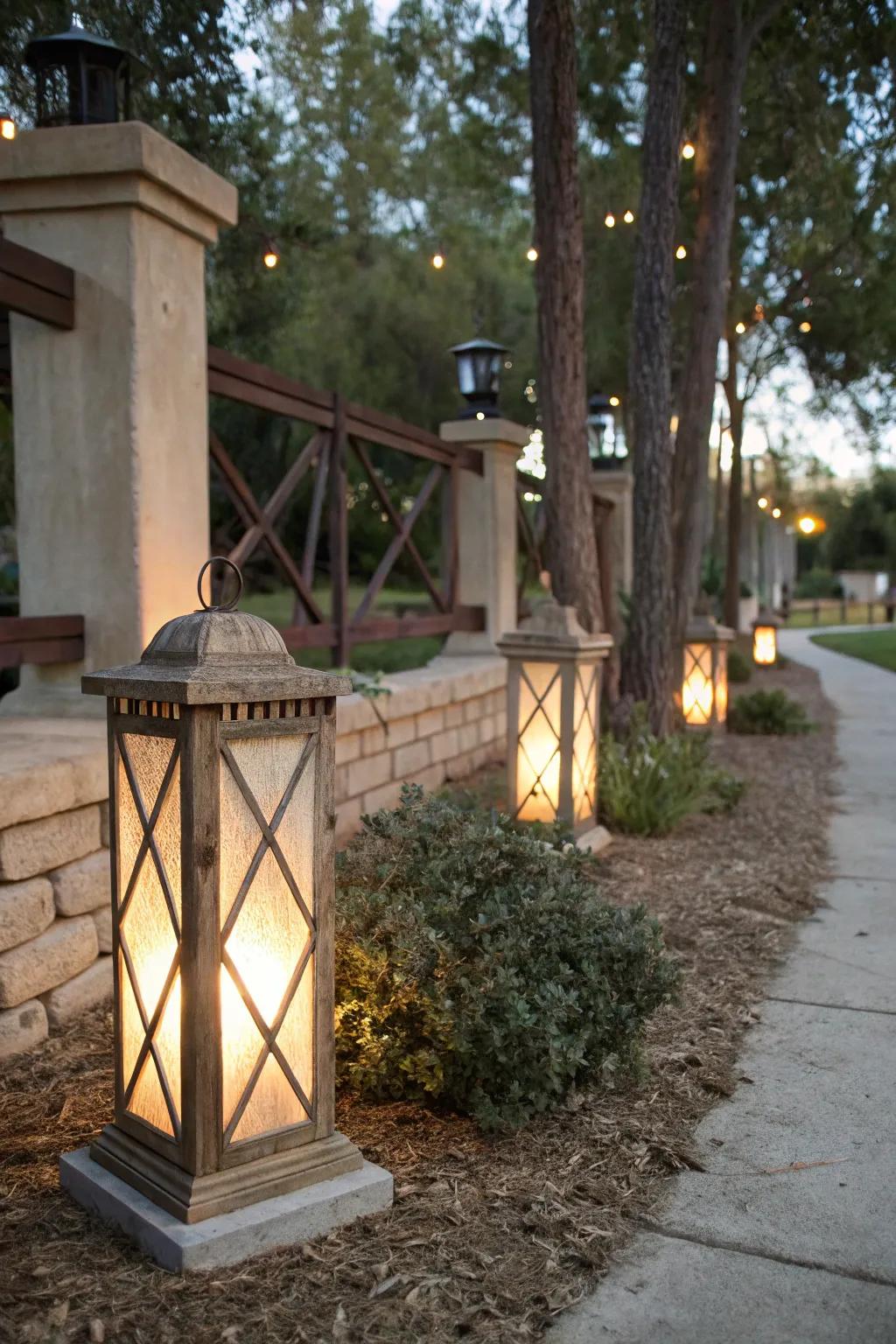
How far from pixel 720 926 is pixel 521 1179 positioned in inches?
94.7

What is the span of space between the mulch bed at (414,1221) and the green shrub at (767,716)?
723 centimetres

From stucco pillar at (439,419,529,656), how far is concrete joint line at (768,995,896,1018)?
4629mm

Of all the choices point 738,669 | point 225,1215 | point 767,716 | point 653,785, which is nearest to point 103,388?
point 225,1215

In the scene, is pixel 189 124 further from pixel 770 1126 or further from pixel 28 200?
pixel 770 1126

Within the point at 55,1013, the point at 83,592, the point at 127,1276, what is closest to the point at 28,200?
the point at 83,592

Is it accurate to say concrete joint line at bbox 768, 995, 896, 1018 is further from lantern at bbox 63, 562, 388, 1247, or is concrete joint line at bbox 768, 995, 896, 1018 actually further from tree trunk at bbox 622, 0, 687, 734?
tree trunk at bbox 622, 0, 687, 734

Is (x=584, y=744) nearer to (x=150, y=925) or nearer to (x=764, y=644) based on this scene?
(x=150, y=925)

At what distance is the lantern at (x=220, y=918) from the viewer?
2336mm

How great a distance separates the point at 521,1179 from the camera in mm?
2715

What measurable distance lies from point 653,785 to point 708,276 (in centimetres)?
491

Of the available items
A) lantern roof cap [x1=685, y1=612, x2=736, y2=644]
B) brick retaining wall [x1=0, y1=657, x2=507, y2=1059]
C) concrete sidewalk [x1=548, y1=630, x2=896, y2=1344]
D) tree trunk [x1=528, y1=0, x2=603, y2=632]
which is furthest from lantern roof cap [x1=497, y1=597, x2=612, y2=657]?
lantern roof cap [x1=685, y1=612, x2=736, y2=644]

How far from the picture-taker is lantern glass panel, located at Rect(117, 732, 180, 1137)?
2.41 m

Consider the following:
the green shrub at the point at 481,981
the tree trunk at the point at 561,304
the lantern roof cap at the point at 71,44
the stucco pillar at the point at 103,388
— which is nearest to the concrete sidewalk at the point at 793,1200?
the green shrub at the point at 481,981

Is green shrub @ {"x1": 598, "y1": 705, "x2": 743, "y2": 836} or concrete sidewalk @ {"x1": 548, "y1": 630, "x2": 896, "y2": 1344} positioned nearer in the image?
concrete sidewalk @ {"x1": 548, "y1": 630, "x2": 896, "y2": 1344}
